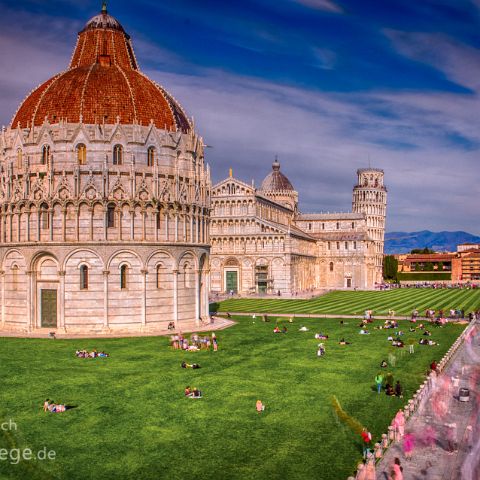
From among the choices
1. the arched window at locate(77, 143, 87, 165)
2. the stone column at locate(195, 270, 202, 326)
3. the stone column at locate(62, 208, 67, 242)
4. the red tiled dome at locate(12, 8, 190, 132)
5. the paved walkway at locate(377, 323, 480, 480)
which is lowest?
the paved walkway at locate(377, 323, 480, 480)

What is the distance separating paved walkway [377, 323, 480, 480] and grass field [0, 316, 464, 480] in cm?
149

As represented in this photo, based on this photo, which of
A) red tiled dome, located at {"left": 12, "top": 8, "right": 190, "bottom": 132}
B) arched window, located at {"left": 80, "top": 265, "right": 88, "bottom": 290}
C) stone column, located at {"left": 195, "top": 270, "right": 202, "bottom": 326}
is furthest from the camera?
stone column, located at {"left": 195, "top": 270, "right": 202, "bottom": 326}

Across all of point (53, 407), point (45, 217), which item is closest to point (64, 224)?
point (45, 217)

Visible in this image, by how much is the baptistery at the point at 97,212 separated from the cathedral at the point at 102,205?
92 mm

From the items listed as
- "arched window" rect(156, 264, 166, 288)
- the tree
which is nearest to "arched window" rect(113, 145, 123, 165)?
"arched window" rect(156, 264, 166, 288)

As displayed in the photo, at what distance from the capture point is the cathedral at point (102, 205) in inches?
2055

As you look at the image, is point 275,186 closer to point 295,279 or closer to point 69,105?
point 295,279

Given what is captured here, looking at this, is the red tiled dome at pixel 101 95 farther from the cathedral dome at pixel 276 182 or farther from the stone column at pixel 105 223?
the cathedral dome at pixel 276 182

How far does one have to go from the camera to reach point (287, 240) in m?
110

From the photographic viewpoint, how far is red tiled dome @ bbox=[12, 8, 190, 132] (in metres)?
54.8

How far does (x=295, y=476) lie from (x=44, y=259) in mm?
38029

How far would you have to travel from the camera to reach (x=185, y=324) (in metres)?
56.4

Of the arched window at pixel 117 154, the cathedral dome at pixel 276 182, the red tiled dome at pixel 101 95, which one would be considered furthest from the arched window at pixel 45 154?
the cathedral dome at pixel 276 182

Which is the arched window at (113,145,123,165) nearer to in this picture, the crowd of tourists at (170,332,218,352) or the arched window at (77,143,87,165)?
the arched window at (77,143,87,165)
